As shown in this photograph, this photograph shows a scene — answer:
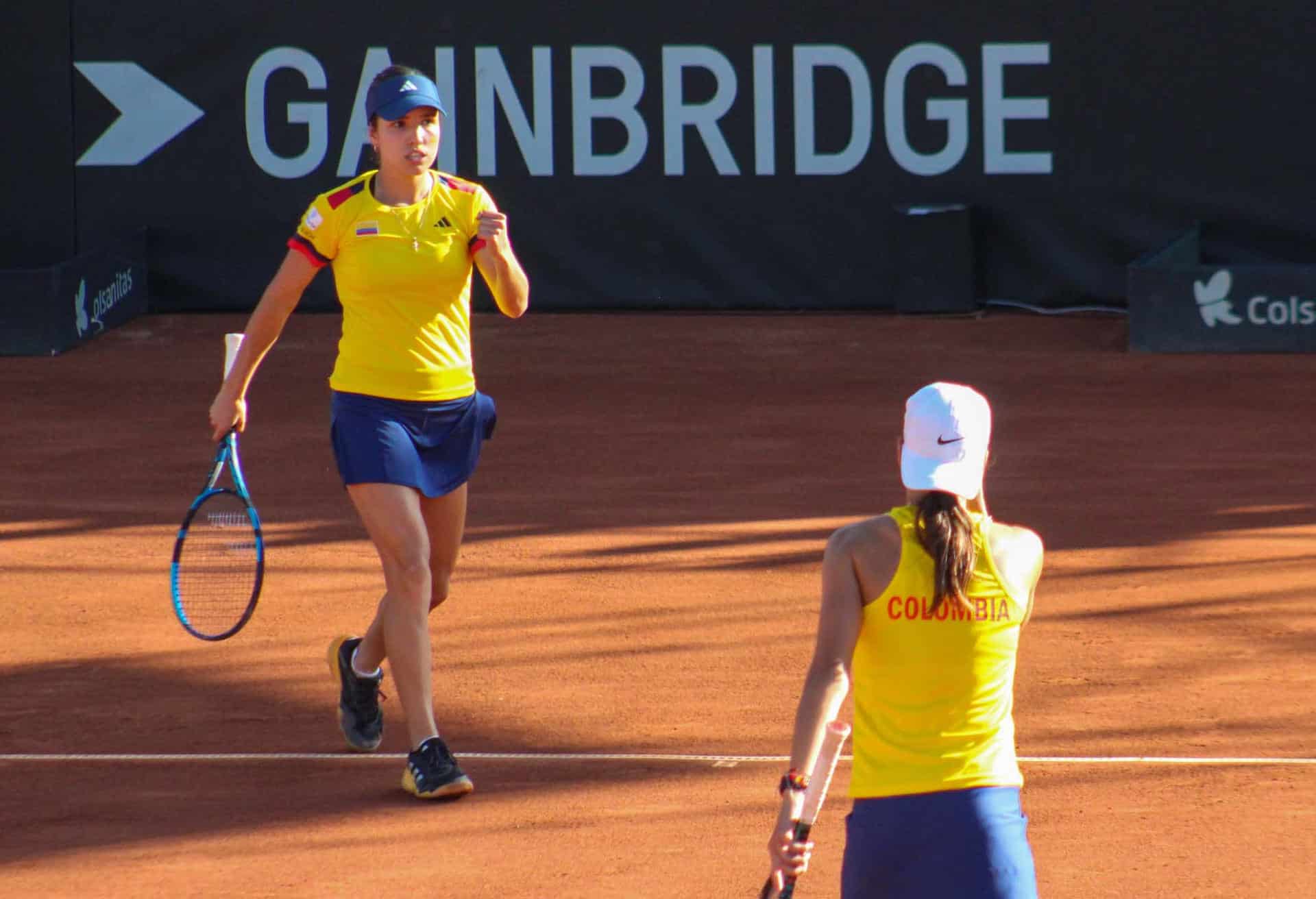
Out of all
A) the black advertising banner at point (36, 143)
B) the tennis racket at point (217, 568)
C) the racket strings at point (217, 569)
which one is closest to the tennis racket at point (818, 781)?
the tennis racket at point (217, 568)

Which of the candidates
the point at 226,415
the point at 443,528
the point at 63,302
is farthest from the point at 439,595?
the point at 63,302

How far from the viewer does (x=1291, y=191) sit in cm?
1516

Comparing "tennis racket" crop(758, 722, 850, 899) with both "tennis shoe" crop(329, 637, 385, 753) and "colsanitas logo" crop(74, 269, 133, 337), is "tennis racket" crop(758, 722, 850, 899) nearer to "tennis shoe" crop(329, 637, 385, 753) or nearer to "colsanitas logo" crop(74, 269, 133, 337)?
"tennis shoe" crop(329, 637, 385, 753)

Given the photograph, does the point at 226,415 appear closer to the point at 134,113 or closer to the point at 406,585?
the point at 406,585

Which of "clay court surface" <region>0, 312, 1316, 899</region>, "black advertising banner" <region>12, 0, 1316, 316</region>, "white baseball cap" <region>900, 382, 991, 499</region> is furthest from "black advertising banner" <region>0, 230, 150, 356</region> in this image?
"white baseball cap" <region>900, 382, 991, 499</region>

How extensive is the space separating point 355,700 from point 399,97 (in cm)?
177

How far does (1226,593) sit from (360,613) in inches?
133

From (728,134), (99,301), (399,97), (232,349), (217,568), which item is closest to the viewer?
(399,97)

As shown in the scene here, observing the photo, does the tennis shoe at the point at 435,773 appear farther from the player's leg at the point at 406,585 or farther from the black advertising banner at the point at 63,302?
the black advertising banner at the point at 63,302

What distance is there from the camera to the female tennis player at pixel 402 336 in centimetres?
526

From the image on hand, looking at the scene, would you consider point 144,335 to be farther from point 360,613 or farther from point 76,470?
point 360,613

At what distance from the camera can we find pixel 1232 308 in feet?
46.1

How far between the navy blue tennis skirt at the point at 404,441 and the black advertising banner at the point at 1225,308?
957 cm

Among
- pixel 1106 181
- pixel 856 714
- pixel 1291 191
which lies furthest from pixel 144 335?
pixel 856 714
